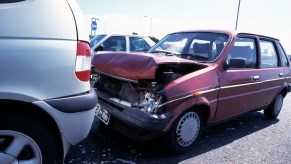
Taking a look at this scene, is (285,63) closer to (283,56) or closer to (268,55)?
(283,56)

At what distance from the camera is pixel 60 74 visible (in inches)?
77.3

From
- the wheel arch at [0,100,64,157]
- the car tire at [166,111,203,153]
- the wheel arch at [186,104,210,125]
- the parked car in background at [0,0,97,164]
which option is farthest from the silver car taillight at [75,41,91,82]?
the wheel arch at [186,104,210,125]

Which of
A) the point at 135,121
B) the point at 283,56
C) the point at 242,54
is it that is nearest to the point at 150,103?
the point at 135,121

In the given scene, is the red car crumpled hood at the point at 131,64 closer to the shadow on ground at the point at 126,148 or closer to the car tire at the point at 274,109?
the shadow on ground at the point at 126,148

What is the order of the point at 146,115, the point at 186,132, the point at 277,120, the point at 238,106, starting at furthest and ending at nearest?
the point at 277,120
the point at 238,106
the point at 186,132
the point at 146,115

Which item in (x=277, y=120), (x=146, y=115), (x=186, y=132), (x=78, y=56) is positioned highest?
(x=78, y=56)

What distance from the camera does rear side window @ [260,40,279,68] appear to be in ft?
15.1

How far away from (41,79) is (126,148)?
1780 millimetres

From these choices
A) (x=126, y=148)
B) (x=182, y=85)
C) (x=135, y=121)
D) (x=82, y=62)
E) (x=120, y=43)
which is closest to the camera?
(x=82, y=62)

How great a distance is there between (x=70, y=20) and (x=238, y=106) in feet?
9.73

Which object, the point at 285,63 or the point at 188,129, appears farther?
the point at 285,63

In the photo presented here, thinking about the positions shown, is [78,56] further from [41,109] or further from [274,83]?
[274,83]

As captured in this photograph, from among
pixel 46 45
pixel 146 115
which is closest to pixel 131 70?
pixel 146 115

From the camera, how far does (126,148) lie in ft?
10.9
